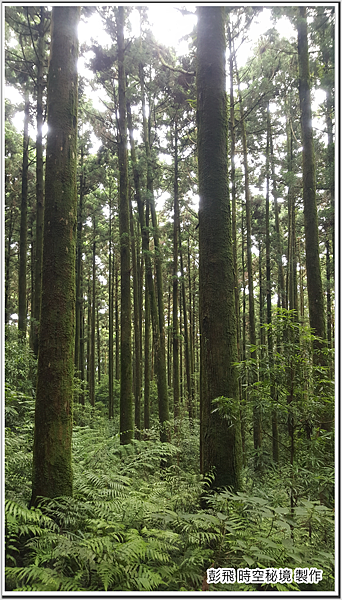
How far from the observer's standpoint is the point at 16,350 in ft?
26.5

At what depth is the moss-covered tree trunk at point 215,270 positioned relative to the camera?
A: 11.3 feet

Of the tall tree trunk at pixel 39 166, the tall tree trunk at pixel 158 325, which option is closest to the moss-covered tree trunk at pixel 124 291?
the tall tree trunk at pixel 158 325

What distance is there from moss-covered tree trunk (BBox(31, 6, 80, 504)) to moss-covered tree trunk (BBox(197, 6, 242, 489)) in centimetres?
153

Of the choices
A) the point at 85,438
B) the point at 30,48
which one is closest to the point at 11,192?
the point at 30,48

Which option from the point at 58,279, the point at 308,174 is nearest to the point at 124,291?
the point at 58,279

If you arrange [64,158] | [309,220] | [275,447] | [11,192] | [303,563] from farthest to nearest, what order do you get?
1. [11,192]
2. [275,447]
3. [309,220]
4. [64,158]
5. [303,563]

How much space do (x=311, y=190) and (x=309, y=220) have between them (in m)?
0.66

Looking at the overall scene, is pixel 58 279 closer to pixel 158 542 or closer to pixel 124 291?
pixel 158 542

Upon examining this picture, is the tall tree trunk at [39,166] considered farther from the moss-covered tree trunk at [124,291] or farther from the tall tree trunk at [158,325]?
the tall tree trunk at [158,325]

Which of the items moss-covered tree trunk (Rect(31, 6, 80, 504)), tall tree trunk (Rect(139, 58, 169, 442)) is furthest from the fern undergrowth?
tall tree trunk (Rect(139, 58, 169, 442))

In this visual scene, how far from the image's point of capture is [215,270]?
3752 mm

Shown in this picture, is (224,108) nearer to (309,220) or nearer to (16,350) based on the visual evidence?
(309,220)

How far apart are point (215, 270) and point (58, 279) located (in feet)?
5.89

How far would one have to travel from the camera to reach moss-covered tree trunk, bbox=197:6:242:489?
11.3ft
